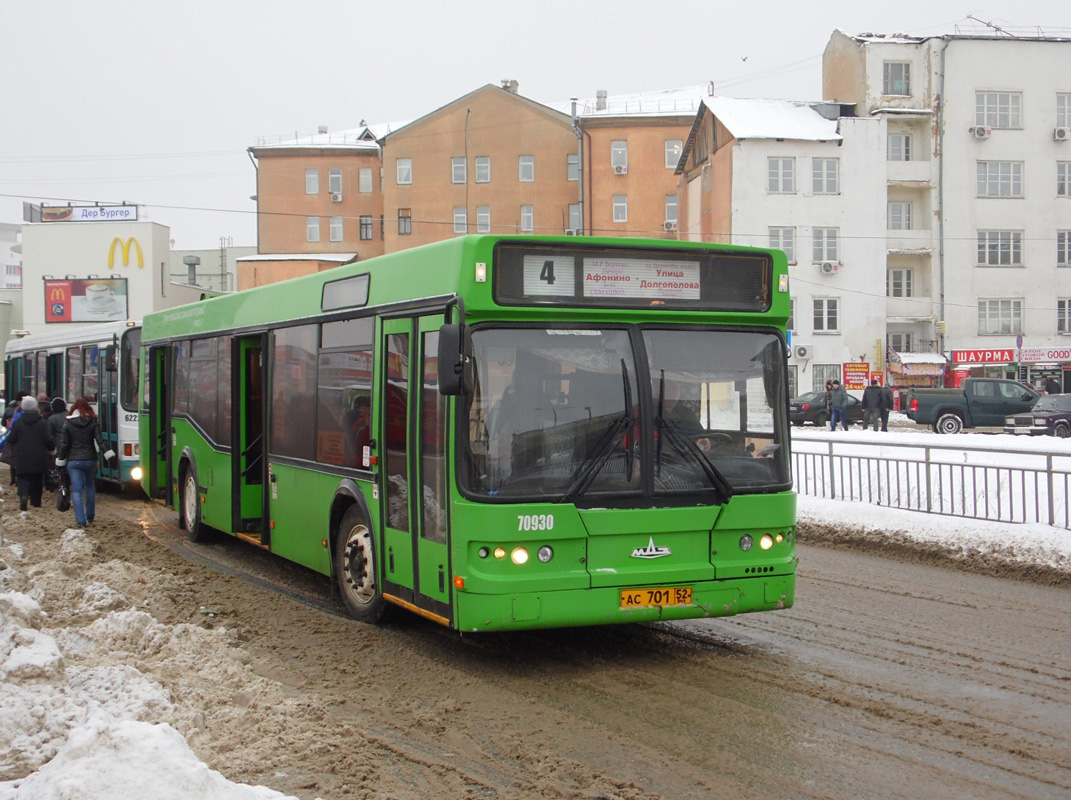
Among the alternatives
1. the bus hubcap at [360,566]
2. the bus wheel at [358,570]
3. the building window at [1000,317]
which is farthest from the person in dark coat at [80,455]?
the building window at [1000,317]

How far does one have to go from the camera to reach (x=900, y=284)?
199 feet

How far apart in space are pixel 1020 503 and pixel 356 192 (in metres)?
71.1

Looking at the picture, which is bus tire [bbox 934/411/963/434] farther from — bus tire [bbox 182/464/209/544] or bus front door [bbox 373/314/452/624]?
bus front door [bbox 373/314/452/624]

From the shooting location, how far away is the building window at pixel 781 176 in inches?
2255

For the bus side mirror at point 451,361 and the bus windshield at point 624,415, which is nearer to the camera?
the bus side mirror at point 451,361

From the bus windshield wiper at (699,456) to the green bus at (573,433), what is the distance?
11 millimetres

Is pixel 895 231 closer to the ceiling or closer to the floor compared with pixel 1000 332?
closer to the ceiling

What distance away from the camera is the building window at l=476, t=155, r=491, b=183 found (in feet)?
243

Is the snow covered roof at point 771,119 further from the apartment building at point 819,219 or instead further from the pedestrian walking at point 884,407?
the pedestrian walking at point 884,407

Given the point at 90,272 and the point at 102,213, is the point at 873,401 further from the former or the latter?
the point at 102,213

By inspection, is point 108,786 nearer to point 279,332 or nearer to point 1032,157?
point 279,332

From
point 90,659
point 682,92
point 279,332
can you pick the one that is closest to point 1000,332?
point 682,92

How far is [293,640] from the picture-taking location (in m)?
8.75

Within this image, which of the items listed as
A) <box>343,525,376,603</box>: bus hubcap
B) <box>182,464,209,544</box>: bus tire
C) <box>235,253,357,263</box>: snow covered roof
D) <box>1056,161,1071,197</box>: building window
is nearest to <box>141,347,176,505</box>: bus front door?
<box>182,464,209,544</box>: bus tire
